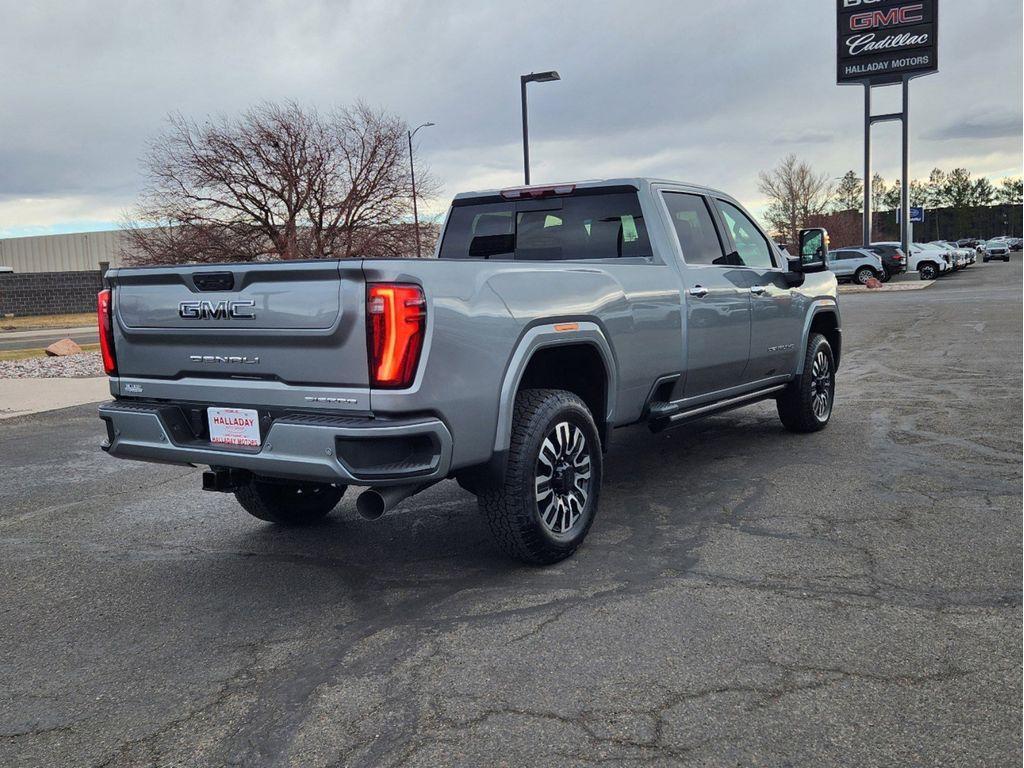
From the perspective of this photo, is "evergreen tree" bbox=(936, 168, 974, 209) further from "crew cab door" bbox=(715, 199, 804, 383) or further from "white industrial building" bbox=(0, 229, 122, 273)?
"crew cab door" bbox=(715, 199, 804, 383)

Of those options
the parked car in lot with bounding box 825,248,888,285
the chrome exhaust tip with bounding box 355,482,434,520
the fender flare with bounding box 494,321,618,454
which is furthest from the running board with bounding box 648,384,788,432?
the parked car in lot with bounding box 825,248,888,285

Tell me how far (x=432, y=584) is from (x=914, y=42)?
43504 mm

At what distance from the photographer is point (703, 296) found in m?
5.80

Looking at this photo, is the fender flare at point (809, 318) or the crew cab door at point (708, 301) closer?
the crew cab door at point (708, 301)

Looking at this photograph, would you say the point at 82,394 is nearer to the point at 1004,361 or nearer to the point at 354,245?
the point at 1004,361

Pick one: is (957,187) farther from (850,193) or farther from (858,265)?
(858,265)

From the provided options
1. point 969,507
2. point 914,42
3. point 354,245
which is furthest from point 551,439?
point 914,42

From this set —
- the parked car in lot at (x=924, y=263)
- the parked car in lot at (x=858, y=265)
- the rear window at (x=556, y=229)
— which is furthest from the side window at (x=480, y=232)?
the parked car in lot at (x=924, y=263)

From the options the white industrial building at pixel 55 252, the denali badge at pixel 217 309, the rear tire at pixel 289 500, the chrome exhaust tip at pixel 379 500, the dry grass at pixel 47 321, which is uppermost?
the white industrial building at pixel 55 252

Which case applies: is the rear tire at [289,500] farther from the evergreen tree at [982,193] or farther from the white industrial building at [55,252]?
the evergreen tree at [982,193]

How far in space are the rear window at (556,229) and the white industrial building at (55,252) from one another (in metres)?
74.2

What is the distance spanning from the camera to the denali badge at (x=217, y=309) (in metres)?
3.98

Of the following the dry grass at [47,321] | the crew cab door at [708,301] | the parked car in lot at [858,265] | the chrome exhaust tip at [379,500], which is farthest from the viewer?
the parked car in lot at [858,265]

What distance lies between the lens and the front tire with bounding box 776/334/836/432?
7.41 m
